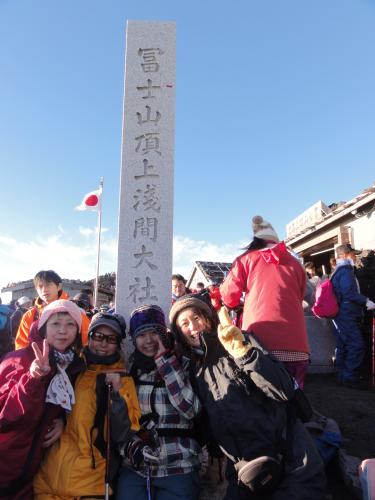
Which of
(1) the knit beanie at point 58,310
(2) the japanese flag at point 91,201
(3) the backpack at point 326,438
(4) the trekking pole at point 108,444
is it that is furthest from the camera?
(2) the japanese flag at point 91,201

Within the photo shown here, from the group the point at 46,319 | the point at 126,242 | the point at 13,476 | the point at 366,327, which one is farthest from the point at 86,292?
the point at 366,327

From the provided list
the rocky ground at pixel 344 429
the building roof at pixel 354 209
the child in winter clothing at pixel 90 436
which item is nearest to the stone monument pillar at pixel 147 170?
the child in winter clothing at pixel 90 436

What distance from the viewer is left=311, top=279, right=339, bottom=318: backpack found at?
5.20 metres

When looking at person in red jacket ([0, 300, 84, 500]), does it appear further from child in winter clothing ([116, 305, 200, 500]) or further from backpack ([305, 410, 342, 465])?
backpack ([305, 410, 342, 465])

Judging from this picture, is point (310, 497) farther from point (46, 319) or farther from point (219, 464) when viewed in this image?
point (46, 319)

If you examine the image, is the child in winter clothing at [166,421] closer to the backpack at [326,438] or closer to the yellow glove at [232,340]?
the yellow glove at [232,340]

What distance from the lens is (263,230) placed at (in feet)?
9.30

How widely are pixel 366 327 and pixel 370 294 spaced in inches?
24.6

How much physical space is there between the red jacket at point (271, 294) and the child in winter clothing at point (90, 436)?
104cm

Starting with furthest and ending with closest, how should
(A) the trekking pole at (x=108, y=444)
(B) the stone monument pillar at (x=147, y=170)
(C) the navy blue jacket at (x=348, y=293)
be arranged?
1. (C) the navy blue jacket at (x=348, y=293)
2. (B) the stone monument pillar at (x=147, y=170)
3. (A) the trekking pole at (x=108, y=444)

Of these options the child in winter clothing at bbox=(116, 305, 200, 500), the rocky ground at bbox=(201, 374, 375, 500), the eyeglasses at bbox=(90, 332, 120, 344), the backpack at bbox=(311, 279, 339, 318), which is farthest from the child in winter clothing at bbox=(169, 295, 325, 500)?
the backpack at bbox=(311, 279, 339, 318)

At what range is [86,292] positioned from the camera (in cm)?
683

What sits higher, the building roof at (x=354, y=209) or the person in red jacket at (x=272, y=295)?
the building roof at (x=354, y=209)

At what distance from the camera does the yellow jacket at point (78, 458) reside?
1.97m
